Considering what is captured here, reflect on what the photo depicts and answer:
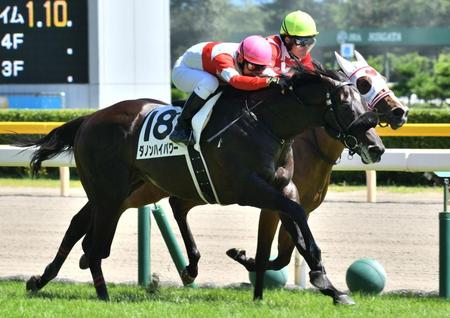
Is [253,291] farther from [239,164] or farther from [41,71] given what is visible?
[41,71]

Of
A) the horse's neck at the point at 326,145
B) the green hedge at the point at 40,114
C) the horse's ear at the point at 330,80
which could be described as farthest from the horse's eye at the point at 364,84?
the green hedge at the point at 40,114

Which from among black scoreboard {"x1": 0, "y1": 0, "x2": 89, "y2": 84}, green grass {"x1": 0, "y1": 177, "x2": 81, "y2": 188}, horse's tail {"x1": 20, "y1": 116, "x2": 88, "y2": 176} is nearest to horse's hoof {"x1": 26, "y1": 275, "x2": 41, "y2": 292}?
horse's tail {"x1": 20, "y1": 116, "x2": 88, "y2": 176}

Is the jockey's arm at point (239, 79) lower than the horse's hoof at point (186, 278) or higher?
higher

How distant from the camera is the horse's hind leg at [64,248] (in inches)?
256

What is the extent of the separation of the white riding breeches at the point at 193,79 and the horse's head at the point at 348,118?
0.57 meters

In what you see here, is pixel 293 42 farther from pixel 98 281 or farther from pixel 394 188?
pixel 394 188

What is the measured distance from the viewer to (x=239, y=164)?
583cm

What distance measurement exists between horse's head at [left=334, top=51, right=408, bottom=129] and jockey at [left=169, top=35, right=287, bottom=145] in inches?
30.7

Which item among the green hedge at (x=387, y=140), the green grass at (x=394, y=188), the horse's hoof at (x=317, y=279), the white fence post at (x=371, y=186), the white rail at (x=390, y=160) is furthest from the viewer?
the green hedge at (x=387, y=140)

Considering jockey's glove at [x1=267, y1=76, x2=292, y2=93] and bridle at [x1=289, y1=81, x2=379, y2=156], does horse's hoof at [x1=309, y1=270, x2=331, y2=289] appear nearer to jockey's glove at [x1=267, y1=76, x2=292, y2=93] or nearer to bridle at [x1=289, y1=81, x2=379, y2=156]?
bridle at [x1=289, y1=81, x2=379, y2=156]

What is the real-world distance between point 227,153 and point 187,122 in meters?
0.36

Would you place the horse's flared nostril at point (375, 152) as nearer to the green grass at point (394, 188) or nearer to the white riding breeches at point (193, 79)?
the white riding breeches at point (193, 79)

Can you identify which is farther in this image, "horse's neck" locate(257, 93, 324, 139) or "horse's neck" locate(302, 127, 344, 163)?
"horse's neck" locate(302, 127, 344, 163)

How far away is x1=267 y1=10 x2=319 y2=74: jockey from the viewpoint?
6129 millimetres
